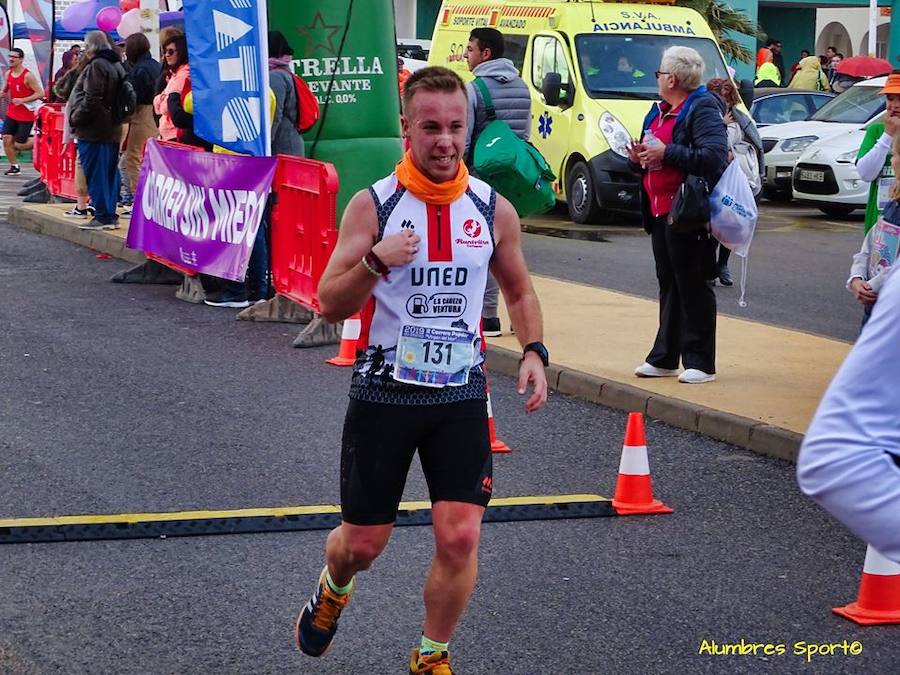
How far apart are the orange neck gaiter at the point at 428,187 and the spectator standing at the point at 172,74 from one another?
8332 millimetres

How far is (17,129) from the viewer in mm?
26000

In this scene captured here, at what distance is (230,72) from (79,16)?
15341 millimetres

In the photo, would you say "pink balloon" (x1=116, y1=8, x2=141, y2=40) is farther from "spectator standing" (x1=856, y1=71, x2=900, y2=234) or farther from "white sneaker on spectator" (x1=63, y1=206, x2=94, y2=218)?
"spectator standing" (x1=856, y1=71, x2=900, y2=234)

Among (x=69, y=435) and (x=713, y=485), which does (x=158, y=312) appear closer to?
(x=69, y=435)

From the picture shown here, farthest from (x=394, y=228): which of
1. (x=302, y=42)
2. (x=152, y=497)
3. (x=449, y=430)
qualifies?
(x=302, y=42)

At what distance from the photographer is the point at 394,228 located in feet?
14.5

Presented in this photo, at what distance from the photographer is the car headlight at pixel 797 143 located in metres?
21.4

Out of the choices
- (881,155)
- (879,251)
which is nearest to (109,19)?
(881,155)

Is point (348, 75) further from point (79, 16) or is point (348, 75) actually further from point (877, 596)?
point (79, 16)

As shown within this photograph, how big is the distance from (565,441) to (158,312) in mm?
5017

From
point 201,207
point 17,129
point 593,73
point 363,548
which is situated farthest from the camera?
point 17,129

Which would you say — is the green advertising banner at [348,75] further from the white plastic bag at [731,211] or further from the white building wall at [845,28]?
the white building wall at [845,28]

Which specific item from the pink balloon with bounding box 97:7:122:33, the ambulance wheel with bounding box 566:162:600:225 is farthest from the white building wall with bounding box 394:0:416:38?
the ambulance wheel with bounding box 566:162:600:225
